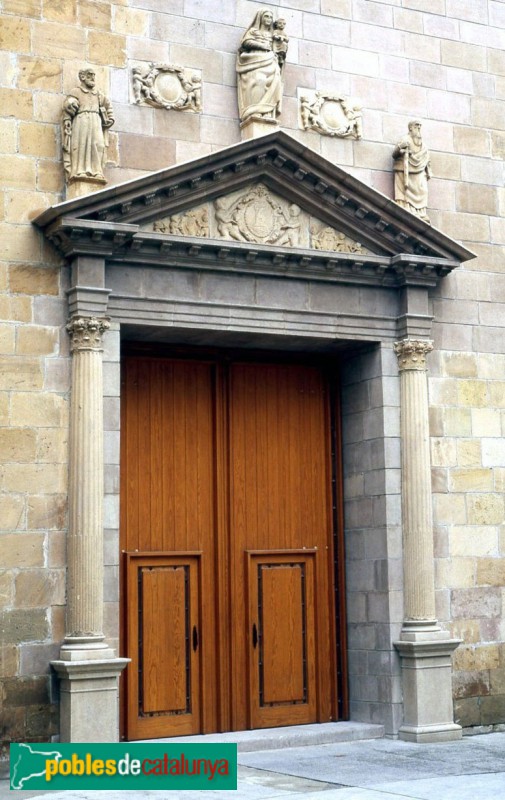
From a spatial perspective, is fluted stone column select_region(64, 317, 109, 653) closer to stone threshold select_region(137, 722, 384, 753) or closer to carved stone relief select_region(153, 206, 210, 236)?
carved stone relief select_region(153, 206, 210, 236)

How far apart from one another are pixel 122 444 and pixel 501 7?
24.2ft

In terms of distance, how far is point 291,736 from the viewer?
42.9 feet

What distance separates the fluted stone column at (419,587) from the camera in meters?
13.3

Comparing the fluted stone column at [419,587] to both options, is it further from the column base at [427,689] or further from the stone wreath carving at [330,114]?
the stone wreath carving at [330,114]

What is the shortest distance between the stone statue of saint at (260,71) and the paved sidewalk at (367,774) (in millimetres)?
6729

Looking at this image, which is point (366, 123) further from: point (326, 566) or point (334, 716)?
point (334, 716)

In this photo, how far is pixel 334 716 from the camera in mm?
14055

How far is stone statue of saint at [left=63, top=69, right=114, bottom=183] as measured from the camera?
12.3 meters

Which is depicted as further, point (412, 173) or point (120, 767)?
point (412, 173)

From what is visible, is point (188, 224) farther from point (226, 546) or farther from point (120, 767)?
point (120, 767)

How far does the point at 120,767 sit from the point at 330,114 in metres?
7.59

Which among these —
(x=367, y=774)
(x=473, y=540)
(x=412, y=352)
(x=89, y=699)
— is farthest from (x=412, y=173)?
(x=89, y=699)

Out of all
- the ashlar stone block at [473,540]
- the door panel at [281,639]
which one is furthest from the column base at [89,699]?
the ashlar stone block at [473,540]

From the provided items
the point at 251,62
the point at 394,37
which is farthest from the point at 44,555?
the point at 394,37
